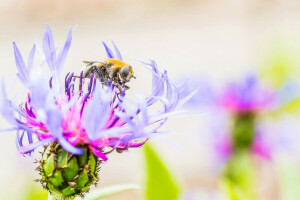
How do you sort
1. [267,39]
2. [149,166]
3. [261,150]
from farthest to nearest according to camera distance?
[267,39] < [261,150] < [149,166]

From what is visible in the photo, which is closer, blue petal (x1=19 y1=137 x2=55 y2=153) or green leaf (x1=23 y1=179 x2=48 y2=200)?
blue petal (x1=19 y1=137 x2=55 y2=153)

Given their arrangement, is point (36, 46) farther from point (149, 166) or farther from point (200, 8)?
point (200, 8)

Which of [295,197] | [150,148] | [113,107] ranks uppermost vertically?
[113,107]

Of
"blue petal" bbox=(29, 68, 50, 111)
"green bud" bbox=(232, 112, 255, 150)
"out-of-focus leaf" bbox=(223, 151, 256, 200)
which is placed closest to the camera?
"blue petal" bbox=(29, 68, 50, 111)

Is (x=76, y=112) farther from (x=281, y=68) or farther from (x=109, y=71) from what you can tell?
(x=281, y=68)

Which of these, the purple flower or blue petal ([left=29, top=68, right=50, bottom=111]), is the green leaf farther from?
blue petal ([left=29, top=68, right=50, bottom=111])

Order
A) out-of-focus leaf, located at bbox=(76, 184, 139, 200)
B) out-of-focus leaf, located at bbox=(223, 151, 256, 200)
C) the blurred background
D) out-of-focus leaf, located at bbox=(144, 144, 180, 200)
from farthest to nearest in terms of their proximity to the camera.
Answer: the blurred background < out-of-focus leaf, located at bbox=(223, 151, 256, 200) < out-of-focus leaf, located at bbox=(144, 144, 180, 200) < out-of-focus leaf, located at bbox=(76, 184, 139, 200)

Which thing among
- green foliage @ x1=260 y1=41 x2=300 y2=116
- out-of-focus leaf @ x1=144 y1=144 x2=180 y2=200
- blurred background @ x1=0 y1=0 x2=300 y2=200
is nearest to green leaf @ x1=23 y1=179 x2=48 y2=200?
out-of-focus leaf @ x1=144 y1=144 x2=180 y2=200

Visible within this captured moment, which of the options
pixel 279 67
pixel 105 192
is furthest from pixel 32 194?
pixel 279 67

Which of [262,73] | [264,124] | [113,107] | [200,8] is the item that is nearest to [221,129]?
[264,124]
